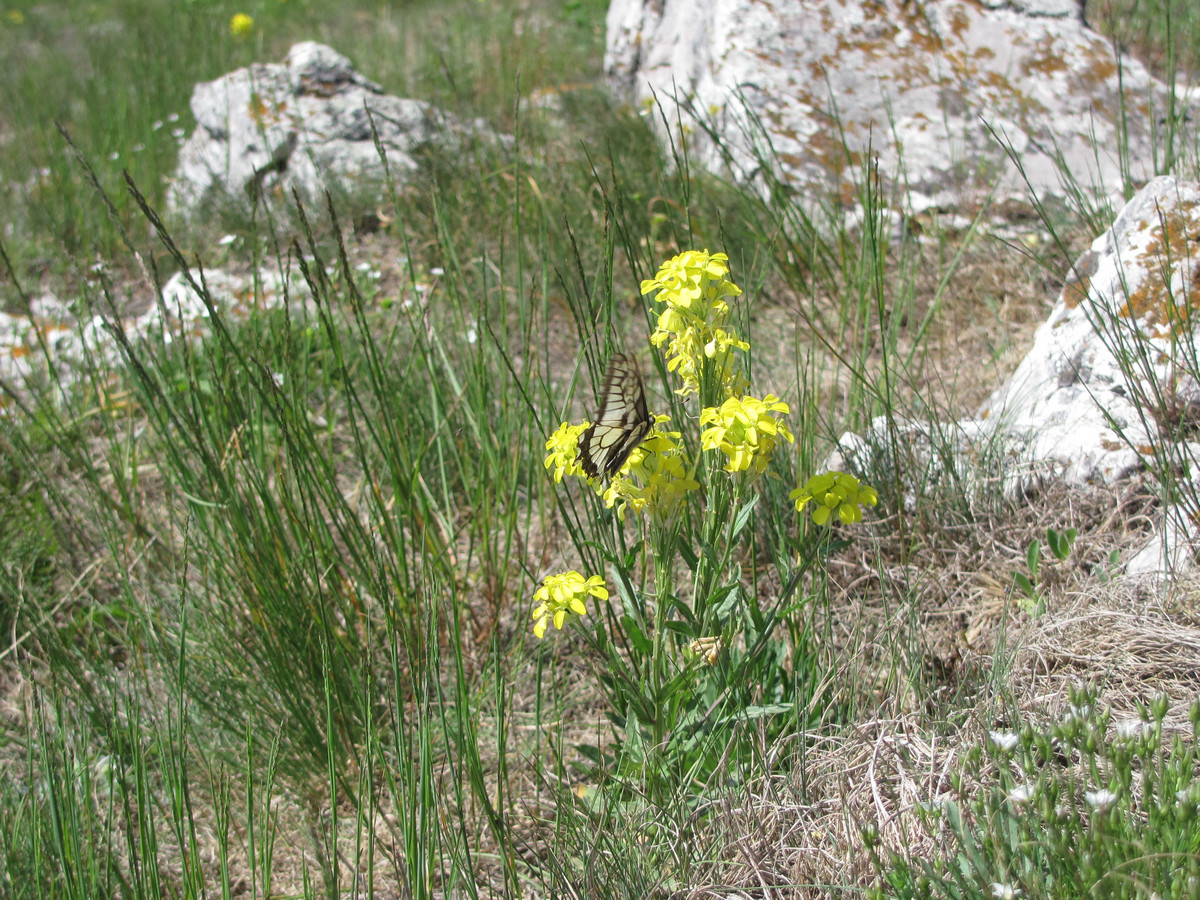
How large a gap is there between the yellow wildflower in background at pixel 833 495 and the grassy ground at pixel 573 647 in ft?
0.30

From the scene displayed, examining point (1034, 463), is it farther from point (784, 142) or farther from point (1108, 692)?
point (784, 142)

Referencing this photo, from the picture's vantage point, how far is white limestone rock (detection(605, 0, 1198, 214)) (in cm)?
343

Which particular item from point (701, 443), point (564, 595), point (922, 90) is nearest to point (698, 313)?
point (701, 443)

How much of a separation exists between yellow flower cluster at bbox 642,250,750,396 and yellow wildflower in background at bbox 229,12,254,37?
292 inches

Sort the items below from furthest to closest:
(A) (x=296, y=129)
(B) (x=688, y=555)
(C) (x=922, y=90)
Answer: (A) (x=296, y=129) → (C) (x=922, y=90) → (B) (x=688, y=555)

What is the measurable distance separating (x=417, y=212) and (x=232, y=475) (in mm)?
2416

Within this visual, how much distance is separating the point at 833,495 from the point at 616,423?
1.21ft

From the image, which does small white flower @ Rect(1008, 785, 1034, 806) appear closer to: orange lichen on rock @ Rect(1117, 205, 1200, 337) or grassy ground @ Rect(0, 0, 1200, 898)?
grassy ground @ Rect(0, 0, 1200, 898)

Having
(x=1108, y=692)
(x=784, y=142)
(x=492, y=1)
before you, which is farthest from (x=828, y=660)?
(x=492, y=1)

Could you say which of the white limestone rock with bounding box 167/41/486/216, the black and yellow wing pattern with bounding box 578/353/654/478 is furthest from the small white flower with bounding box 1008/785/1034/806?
the white limestone rock with bounding box 167/41/486/216

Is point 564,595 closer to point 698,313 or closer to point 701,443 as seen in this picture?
point 701,443

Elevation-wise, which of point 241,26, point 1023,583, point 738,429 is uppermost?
point 241,26

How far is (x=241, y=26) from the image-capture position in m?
7.11

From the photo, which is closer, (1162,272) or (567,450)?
(567,450)
